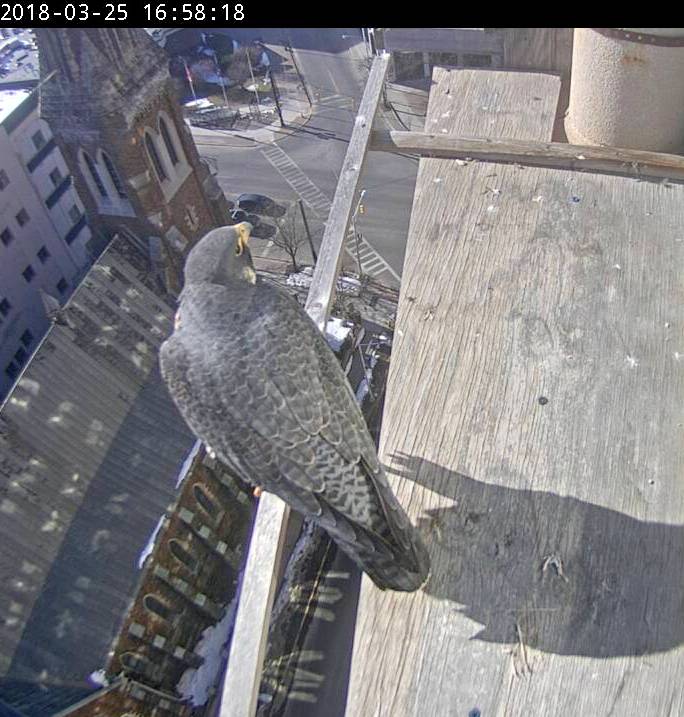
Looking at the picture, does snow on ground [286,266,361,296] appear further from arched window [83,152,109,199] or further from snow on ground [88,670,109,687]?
snow on ground [88,670,109,687]

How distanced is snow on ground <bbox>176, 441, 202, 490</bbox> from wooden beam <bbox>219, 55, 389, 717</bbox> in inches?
430

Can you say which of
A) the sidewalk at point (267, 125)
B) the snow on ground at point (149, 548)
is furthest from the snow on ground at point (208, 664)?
the sidewalk at point (267, 125)

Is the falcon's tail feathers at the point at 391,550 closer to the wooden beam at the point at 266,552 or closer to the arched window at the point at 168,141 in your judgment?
the wooden beam at the point at 266,552

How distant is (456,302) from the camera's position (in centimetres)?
420

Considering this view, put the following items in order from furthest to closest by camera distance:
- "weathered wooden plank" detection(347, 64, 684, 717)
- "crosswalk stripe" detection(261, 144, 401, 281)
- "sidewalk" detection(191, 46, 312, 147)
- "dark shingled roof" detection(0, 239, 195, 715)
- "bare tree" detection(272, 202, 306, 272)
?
"sidewalk" detection(191, 46, 312, 147) < "bare tree" detection(272, 202, 306, 272) < "crosswalk stripe" detection(261, 144, 401, 281) < "dark shingled roof" detection(0, 239, 195, 715) < "weathered wooden plank" detection(347, 64, 684, 717)

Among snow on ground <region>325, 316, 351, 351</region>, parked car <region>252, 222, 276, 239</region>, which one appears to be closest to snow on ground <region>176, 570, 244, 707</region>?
snow on ground <region>325, 316, 351, 351</region>

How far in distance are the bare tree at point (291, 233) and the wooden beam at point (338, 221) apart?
19.4 m

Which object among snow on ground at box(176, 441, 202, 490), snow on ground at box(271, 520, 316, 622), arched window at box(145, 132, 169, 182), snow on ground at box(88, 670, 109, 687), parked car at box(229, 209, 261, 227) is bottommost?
parked car at box(229, 209, 261, 227)

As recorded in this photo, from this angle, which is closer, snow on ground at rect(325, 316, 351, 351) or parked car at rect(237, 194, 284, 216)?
snow on ground at rect(325, 316, 351, 351)

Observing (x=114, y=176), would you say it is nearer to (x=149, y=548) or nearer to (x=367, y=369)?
(x=367, y=369)

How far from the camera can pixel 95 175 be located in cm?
1666

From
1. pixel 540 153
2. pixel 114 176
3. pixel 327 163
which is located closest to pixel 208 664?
pixel 114 176

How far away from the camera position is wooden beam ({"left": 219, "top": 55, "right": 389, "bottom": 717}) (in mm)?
2883
